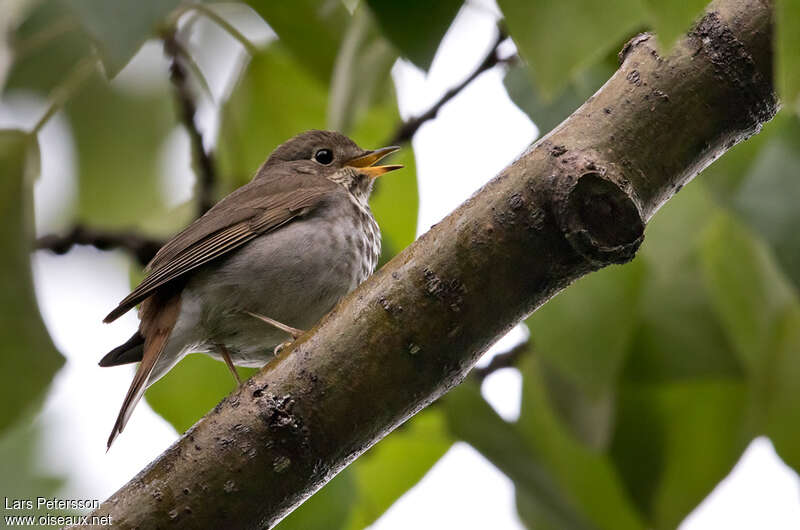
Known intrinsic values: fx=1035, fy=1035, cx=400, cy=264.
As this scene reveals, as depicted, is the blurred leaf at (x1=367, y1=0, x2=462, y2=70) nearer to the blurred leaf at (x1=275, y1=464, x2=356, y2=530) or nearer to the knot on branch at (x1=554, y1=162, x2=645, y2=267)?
the knot on branch at (x1=554, y1=162, x2=645, y2=267)

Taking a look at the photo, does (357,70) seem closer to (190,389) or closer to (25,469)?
(190,389)

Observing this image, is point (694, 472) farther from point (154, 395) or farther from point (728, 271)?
point (154, 395)

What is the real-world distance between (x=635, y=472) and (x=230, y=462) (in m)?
1.60

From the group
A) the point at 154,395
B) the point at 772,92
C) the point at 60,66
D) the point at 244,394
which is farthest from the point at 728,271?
the point at 60,66

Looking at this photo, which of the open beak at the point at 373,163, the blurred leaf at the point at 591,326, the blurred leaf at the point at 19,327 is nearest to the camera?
the blurred leaf at the point at 19,327

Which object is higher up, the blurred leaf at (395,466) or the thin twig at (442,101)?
the thin twig at (442,101)

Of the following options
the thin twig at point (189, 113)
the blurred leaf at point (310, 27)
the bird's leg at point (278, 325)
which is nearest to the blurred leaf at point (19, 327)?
the blurred leaf at point (310, 27)

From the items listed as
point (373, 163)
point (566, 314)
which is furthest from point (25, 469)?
point (566, 314)

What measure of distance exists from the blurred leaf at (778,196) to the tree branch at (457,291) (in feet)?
1.58

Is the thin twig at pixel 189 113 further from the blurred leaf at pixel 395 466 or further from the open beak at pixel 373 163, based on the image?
the blurred leaf at pixel 395 466

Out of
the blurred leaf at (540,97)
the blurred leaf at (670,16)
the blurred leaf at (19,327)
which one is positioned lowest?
the blurred leaf at (19,327)

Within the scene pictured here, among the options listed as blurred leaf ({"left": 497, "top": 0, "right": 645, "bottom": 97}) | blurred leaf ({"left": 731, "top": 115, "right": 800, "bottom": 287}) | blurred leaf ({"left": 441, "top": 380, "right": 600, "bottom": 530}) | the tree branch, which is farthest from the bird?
blurred leaf ({"left": 497, "top": 0, "right": 645, "bottom": 97})

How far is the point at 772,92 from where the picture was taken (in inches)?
87.4

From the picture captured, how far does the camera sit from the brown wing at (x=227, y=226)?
142 inches
